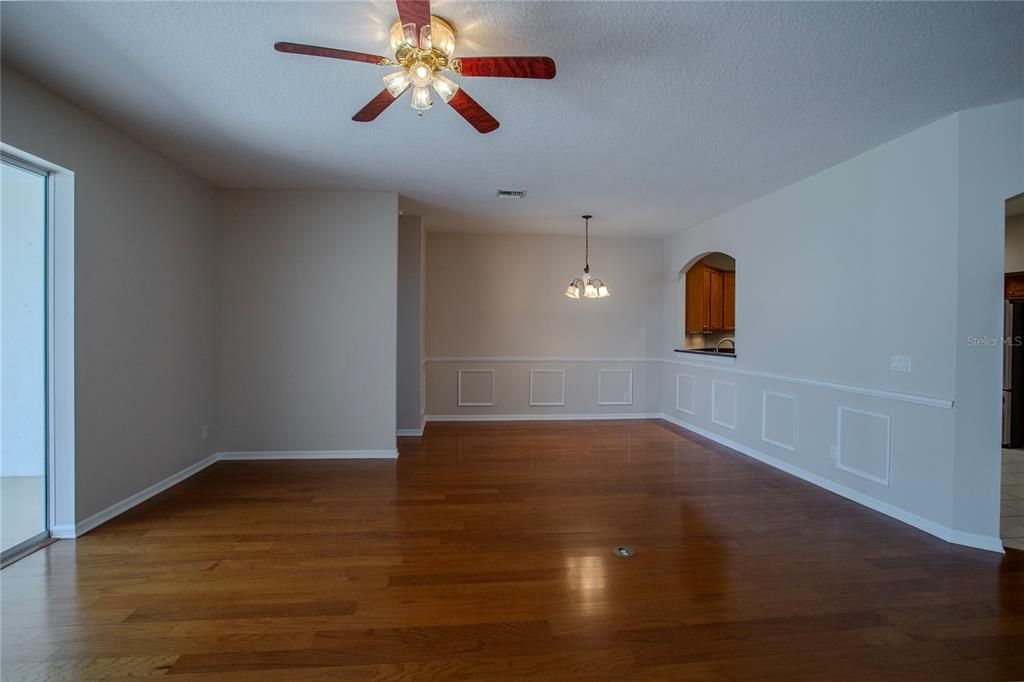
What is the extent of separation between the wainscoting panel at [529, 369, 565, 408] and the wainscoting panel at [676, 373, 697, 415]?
1.68 metres

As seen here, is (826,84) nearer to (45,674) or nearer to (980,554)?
(980,554)

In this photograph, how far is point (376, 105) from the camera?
2408 millimetres

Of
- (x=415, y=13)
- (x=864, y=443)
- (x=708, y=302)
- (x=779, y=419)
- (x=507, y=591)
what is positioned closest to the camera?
(x=415, y=13)

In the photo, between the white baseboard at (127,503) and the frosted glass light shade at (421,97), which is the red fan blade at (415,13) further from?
the white baseboard at (127,503)

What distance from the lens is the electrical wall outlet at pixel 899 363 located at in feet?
10.7

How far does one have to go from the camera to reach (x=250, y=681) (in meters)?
1.76

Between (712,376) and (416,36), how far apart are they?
203 inches

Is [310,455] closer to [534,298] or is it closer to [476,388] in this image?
[476,388]

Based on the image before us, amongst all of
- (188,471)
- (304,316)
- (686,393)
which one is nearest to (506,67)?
(304,316)

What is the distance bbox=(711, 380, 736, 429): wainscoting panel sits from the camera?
17.5ft

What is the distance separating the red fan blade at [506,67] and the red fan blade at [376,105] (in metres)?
0.46

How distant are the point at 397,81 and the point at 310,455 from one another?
3918 mm

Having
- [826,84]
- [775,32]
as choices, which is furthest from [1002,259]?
[775,32]

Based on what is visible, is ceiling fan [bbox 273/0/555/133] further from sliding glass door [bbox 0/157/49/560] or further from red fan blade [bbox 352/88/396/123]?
sliding glass door [bbox 0/157/49/560]
